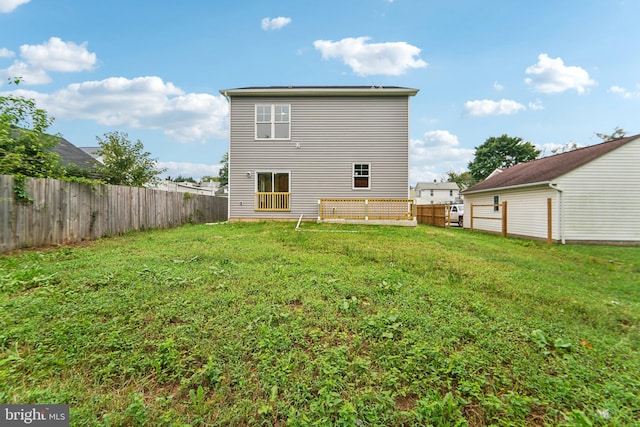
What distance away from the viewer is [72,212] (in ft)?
20.4

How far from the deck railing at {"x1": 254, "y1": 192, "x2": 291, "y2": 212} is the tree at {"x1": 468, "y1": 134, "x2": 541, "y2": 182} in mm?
34940

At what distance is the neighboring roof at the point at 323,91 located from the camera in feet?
39.0

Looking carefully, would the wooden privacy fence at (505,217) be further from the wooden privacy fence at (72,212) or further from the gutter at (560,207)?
the wooden privacy fence at (72,212)

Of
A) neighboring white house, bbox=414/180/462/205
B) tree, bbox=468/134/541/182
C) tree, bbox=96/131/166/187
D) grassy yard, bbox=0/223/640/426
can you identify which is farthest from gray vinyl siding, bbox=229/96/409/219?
neighboring white house, bbox=414/180/462/205

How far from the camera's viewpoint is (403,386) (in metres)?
1.80

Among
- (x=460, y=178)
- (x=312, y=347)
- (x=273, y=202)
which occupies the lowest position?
(x=312, y=347)

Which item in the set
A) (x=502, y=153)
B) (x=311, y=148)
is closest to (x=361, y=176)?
(x=311, y=148)

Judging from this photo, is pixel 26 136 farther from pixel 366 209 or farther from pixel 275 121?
pixel 366 209

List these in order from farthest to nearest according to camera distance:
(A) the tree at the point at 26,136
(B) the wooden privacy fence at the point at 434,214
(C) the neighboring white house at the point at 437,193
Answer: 1. (C) the neighboring white house at the point at 437,193
2. (B) the wooden privacy fence at the point at 434,214
3. (A) the tree at the point at 26,136

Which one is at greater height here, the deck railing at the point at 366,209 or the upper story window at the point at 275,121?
the upper story window at the point at 275,121

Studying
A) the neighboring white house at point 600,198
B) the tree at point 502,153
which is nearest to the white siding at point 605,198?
the neighboring white house at point 600,198

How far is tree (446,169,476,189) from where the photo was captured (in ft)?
163

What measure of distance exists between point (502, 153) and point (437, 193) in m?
11.9

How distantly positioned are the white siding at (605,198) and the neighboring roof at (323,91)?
7.25 metres
